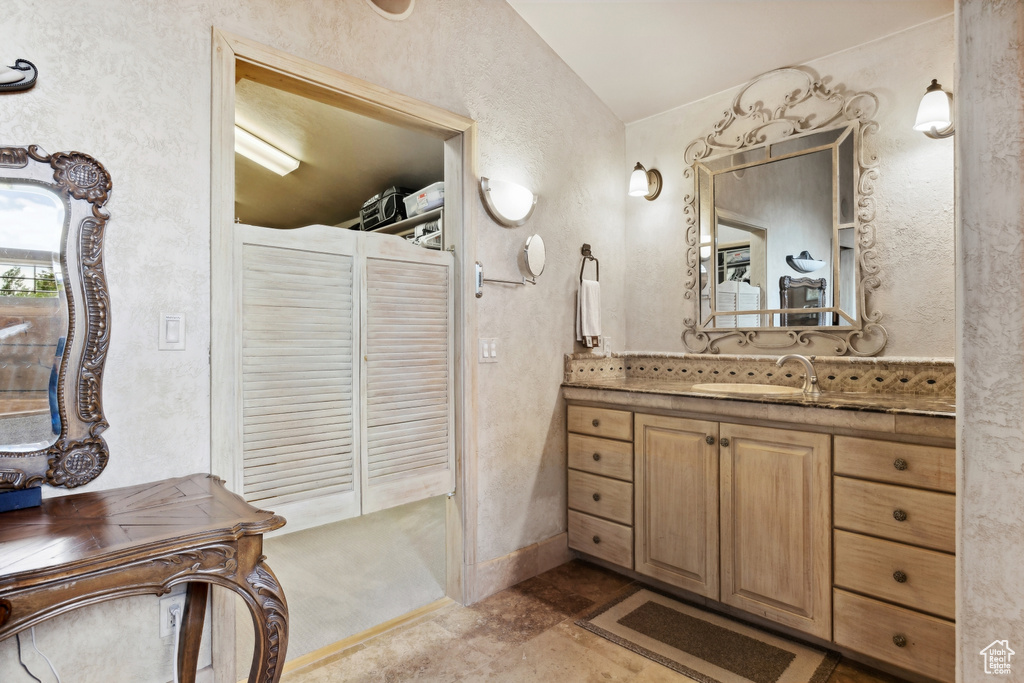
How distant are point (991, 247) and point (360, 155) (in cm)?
337

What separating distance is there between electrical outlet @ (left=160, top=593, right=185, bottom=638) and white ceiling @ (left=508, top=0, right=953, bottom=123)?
106 inches

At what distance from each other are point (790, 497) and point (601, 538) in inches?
37.3

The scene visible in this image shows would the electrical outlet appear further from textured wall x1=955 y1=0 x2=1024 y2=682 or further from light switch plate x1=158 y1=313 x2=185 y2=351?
textured wall x1=955 y1=0 x2=1024 y2=682

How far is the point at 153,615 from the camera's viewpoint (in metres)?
1.55

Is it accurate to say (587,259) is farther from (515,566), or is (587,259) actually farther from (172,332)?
(172,332)

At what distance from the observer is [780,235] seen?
2.57m

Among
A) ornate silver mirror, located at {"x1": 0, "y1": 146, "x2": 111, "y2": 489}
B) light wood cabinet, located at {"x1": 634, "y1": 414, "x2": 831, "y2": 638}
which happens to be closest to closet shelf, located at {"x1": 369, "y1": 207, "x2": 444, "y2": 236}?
light wood cabinet, located at {"x1": 634, "y1": 414, "x2": 831, "y2": 638}

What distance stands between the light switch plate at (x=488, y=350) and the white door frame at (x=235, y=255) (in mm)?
63

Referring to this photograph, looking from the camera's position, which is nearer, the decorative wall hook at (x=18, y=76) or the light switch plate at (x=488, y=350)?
the decorative wall hook at (x=18, y=76)

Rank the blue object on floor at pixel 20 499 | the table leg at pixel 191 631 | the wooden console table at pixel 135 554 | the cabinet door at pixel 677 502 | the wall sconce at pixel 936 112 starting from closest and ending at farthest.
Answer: the wooden console table at pixel 135 554
the blue object on floor at pixel 20 499
the table leg at pixel 191 631
the wall sconce at pixel 936 112
the cabinet door at pixel 677 502

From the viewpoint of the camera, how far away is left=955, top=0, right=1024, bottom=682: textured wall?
44.4 inches

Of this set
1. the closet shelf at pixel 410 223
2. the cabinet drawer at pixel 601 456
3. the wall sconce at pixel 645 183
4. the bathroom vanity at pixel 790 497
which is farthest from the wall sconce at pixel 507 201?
the cabinet drawer at pixel 601 456

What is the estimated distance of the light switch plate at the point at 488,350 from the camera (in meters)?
2.40

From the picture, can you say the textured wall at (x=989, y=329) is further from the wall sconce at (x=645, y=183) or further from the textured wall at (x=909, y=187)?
the wall sconce at (x=645, y=183)
